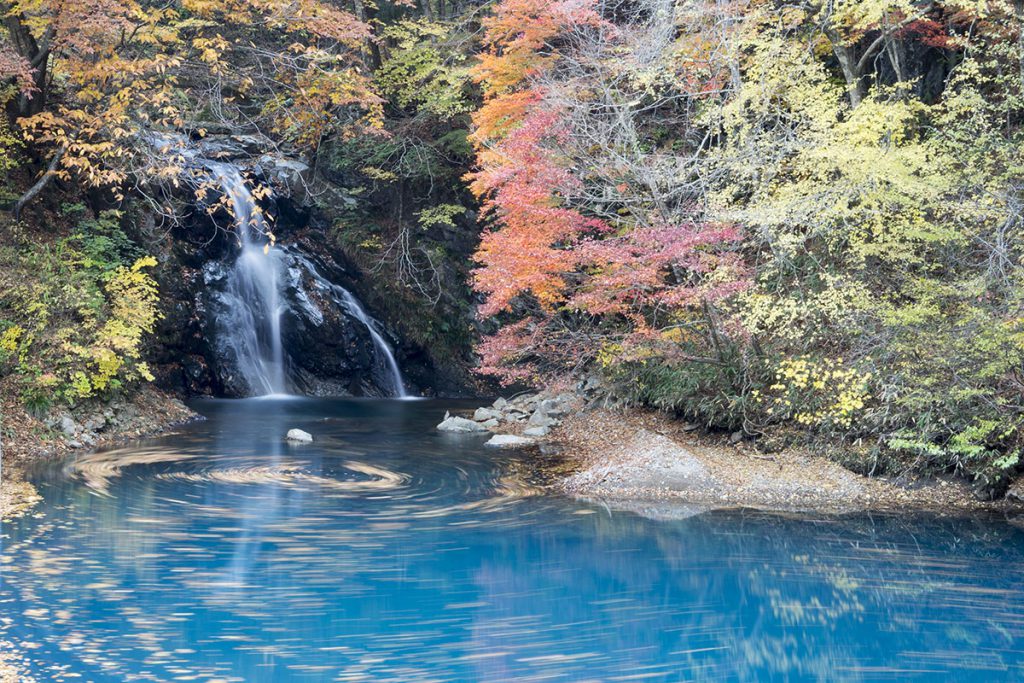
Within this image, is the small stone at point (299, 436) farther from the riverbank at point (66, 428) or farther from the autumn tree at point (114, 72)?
the autumn tree at point (114, 72)

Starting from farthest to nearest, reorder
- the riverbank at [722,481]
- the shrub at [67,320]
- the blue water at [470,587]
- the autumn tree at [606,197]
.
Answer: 1. the shrub at [67,320]
2. the autumn tree at [606,197]
3. the riverbank at [722,481]
4. the blue water at [470,587]

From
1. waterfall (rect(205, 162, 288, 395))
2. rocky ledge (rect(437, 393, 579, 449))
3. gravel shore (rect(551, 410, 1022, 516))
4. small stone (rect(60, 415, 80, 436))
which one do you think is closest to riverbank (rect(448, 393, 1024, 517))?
gravel shore (rect(551, 410, 1022, 516))

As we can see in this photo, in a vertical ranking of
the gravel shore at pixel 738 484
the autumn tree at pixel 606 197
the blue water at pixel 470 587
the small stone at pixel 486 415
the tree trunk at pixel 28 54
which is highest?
the tree trunk at pixel 28 54

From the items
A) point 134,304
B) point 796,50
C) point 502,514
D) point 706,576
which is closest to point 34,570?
point 502,514

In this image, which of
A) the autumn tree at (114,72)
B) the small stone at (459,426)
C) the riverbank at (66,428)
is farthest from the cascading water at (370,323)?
the riverbank at (66,428)

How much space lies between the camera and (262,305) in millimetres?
21109

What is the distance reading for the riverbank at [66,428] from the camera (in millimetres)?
11544

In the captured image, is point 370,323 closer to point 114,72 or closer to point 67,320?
point 67,320

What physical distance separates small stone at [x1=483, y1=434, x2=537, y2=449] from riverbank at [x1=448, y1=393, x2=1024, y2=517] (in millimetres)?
792

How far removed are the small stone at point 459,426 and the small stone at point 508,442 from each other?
52.1 inches

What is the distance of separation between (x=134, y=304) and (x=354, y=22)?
6.10 metres

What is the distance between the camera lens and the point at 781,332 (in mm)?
11797

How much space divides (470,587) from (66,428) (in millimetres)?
8713

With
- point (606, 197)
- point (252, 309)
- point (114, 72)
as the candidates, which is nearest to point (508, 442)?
point (606, 197)
